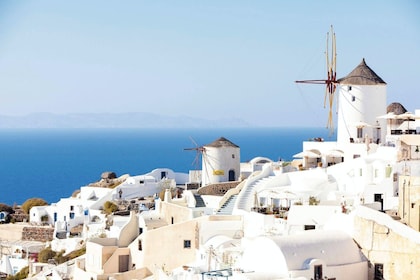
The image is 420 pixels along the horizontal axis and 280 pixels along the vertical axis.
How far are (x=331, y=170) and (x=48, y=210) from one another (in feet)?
47.2

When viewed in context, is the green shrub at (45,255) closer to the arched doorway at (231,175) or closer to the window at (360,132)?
the arched doorway at (231,175)

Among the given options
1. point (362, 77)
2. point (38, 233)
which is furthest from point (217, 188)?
point (38, 233)

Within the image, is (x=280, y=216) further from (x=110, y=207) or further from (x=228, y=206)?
(x=110, y=207)

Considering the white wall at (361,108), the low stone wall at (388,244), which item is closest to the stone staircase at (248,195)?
the white wall at (361,108)

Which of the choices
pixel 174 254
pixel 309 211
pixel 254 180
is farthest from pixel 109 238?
pixel 309 211

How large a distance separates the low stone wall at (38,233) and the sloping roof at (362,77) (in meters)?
12.7

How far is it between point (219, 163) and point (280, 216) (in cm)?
839

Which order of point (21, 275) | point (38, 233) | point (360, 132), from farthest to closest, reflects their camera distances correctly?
point (38, 233), point (21, 275), point (360, 132)

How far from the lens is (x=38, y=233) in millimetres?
37000

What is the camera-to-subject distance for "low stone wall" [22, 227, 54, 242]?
3662 centimetres

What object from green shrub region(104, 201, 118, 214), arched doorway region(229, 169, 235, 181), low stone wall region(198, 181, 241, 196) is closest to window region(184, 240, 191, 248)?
low stone wall region(198, 181, 241, 196)

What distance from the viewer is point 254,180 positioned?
100 ft

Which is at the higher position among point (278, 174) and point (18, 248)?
point (278, 174)

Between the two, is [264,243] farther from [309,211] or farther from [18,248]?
[18,248]
